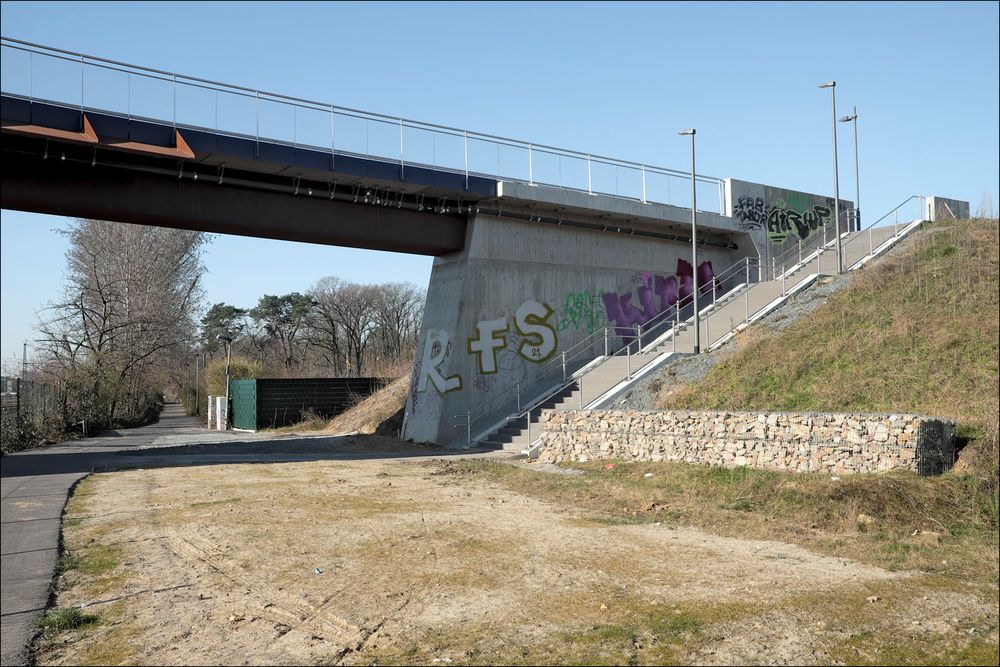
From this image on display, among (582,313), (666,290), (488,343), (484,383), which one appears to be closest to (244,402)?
(484,383)

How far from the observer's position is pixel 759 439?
15.3 m

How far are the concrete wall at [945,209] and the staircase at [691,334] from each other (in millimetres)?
1166

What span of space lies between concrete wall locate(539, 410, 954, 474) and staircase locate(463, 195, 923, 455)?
9.85ft

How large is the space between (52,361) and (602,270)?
72.9 ft

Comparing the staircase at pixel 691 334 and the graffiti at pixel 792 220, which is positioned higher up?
the graffiti at pixel 792 220

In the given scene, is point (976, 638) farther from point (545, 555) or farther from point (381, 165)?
point (381, 165)

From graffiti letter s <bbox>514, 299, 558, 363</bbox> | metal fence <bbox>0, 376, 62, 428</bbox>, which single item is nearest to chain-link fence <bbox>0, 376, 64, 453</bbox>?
metal fence <bbox>0, 376, 62, 428</bbox>

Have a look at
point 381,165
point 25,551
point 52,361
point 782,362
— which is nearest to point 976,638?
point 25,551

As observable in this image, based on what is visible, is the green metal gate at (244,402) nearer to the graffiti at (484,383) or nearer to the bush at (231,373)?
the bush at (231,373)

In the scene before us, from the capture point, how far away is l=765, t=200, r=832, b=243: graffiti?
36.2 m

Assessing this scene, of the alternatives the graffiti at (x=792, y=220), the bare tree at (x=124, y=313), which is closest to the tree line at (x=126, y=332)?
the bare tree at (x=124, y=313)

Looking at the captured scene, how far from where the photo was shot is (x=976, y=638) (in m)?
6.62

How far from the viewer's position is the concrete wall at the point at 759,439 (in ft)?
43.5

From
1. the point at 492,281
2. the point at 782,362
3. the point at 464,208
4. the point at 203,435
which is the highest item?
the point at 464,208
